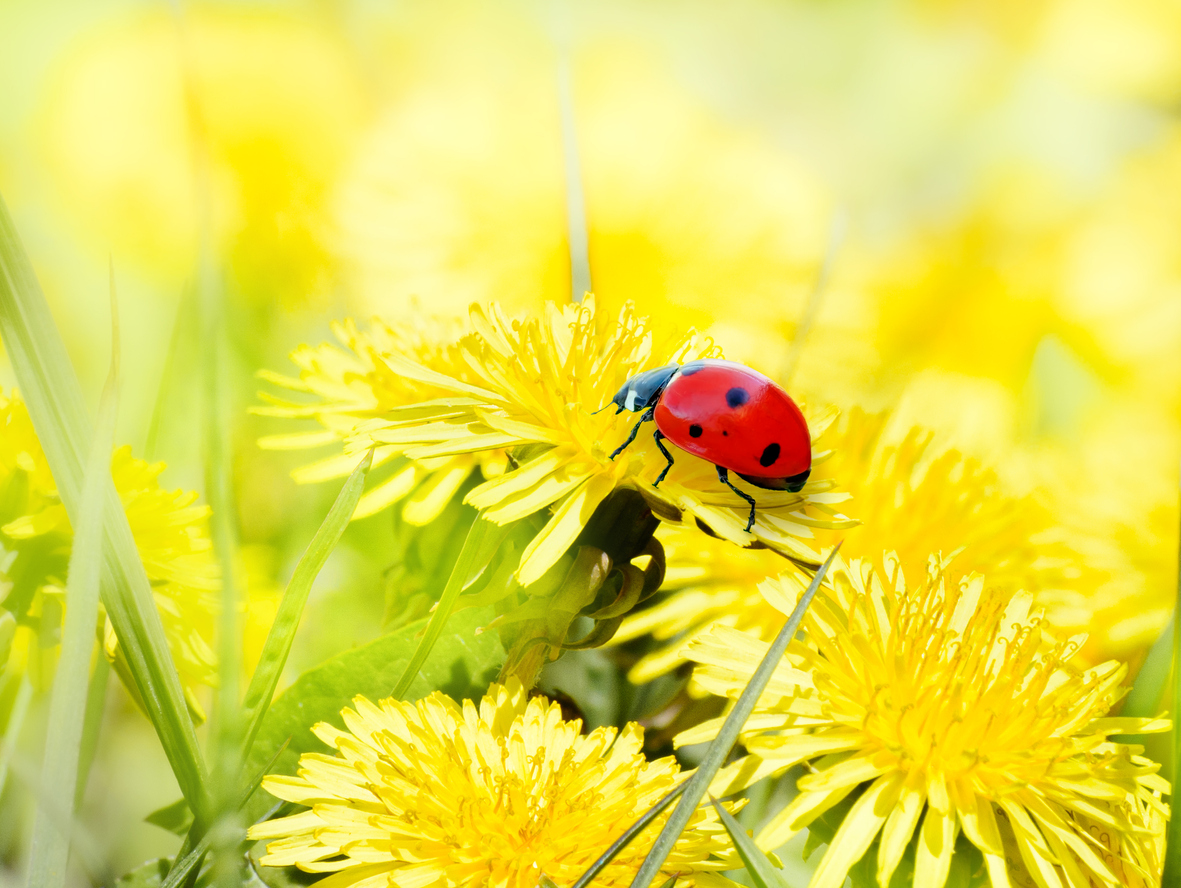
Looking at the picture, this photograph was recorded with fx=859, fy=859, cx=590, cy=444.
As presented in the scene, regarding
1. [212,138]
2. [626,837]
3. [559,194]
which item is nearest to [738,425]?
[626,837]

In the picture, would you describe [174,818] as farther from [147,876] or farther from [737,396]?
[737,396]

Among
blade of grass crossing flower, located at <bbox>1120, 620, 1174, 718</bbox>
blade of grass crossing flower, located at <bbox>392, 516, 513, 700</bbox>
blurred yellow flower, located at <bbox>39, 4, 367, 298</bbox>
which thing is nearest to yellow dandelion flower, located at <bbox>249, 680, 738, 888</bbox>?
blade of grass crossing flower, located at <bbox>392, 516, 513, 700</bbox>

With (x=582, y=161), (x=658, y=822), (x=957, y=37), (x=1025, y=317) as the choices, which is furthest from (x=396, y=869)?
(x=957, y=37)

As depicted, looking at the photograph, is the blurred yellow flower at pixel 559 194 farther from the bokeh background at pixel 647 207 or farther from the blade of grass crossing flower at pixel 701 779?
the blade of grass crossing flower at pixel 701 779

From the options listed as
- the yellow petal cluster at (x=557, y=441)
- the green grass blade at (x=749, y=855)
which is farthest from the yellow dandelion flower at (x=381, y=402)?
the green grass blade at (x=749, y=855)

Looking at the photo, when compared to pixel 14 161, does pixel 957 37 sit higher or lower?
higher

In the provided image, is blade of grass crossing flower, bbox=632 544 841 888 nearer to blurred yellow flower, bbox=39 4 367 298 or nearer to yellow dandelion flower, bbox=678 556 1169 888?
yellow dandelion flower, bbox=678 556 1169 888

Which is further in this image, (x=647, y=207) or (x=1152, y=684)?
(x=647, y=207)

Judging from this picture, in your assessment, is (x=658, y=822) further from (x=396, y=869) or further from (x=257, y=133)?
(x=257, y=133)
